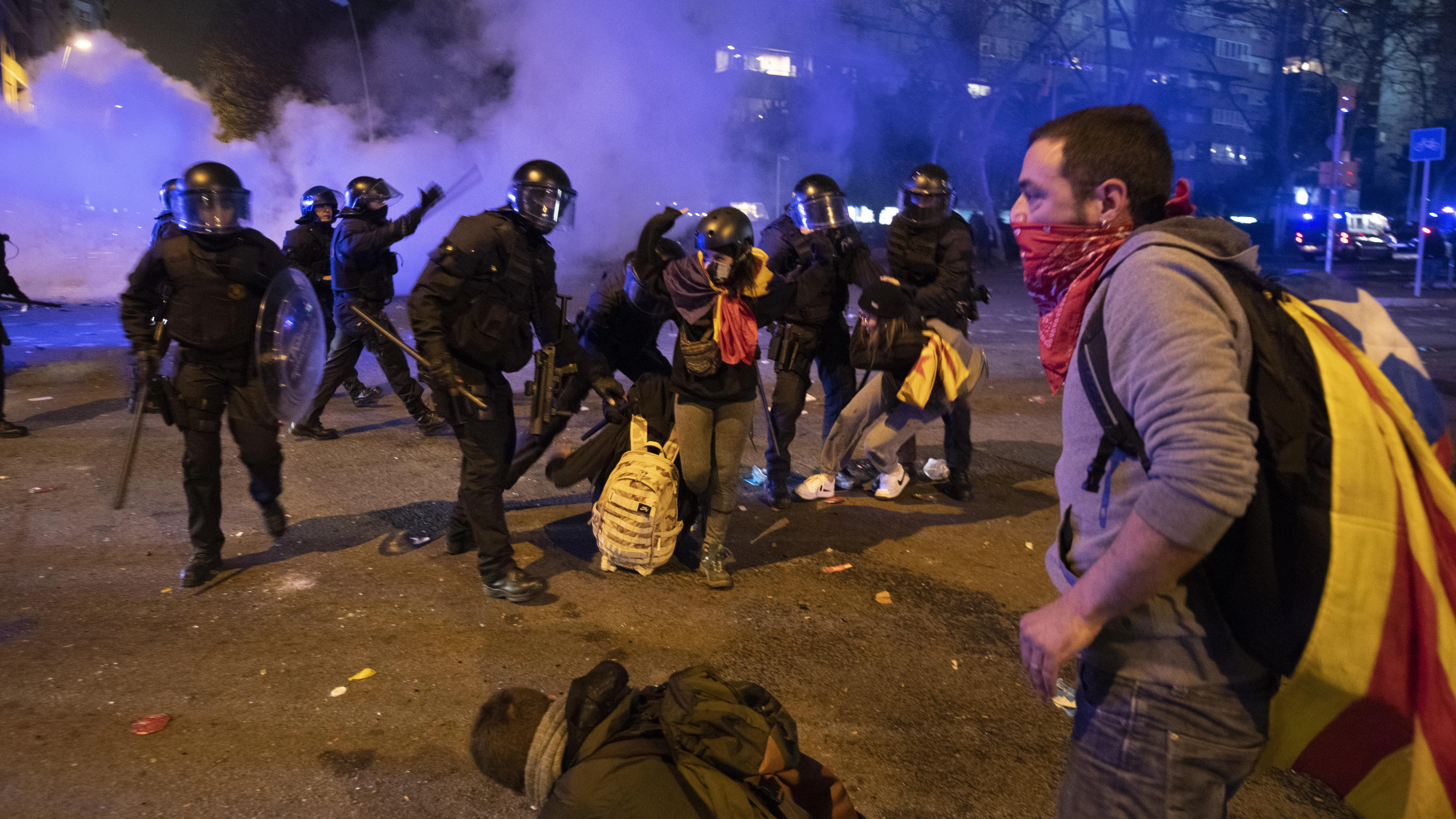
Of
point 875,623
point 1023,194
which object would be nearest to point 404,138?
point 875,623

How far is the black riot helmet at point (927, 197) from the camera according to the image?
16.4ft

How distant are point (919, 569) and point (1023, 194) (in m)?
2.94

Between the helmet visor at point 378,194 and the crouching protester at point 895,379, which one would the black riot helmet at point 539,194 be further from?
the helmet visor at point 378,194

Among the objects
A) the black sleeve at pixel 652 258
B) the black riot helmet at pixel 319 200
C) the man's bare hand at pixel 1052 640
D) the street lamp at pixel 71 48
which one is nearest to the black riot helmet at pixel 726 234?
the black sleeve at pixel 652 258

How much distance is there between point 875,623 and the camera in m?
3.71

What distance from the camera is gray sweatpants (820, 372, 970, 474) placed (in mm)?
4875

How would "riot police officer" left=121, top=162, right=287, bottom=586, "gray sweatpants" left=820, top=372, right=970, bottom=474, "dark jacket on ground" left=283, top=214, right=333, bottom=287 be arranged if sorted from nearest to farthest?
"riot police officer" left=121, top=162, right=287, bottom=586 < "gray sweatpants" left=820, top=372, right=970, bottom=474 < "dark jacket on ground" left=283, top=214, right=333, bottom=287

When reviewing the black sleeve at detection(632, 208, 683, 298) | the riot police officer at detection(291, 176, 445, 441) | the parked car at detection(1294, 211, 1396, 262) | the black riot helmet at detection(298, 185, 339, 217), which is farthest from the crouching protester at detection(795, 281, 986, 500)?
the parked car at detection(1294, 211, 1396, 262)

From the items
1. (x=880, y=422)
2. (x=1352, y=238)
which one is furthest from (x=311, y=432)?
(x=1352, y=238)

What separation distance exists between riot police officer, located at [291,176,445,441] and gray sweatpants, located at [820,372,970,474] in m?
3.05

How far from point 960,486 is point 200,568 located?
3879mm

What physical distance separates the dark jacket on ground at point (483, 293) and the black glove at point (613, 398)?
35 cm

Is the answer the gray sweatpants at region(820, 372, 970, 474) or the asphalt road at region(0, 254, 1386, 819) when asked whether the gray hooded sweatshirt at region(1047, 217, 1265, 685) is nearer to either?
the asphalt road at region(0, 254, 1386, 819)

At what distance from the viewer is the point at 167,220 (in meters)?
5.22
